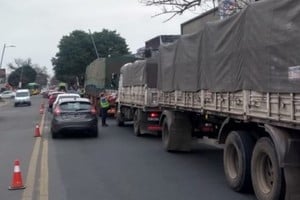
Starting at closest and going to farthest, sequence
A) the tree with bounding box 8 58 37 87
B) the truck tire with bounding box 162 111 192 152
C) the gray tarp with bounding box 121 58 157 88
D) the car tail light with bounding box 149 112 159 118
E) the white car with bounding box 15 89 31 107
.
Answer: the truck tire with bounding box 162 111 192 152
the gray tarp with bounding box 121 58 157 88
the car tail light with bounding box 149 112 159 118
the white car with bounding box 15 89 31 107
the tree with bounding box 8 58 37 87

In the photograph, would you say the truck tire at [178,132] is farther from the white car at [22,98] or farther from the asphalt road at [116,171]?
the white car at [22,98]

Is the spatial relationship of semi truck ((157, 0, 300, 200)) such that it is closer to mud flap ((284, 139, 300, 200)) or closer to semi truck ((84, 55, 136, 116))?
mud flap ((284, 139, 300, 200))

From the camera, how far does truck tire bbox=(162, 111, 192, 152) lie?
14797mm

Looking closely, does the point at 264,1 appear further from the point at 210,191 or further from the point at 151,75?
the point at 151,75

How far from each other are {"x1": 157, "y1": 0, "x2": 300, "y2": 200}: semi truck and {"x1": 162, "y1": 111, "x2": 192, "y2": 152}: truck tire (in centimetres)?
147

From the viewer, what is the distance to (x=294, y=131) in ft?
25.8

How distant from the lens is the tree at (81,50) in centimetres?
9381

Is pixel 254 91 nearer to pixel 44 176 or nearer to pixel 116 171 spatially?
pixel 116 171

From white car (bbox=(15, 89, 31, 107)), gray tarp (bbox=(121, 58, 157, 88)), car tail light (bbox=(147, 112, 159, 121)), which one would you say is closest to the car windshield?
white car (bbox=(15, 89, 31, 107))

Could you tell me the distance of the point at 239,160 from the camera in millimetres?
9398

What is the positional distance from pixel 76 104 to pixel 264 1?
1310cm

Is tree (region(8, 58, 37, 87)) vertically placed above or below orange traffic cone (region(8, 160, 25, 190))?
above

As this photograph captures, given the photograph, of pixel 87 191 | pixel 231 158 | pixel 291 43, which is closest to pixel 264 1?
pixel 291 43

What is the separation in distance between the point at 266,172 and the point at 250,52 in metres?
1.92
